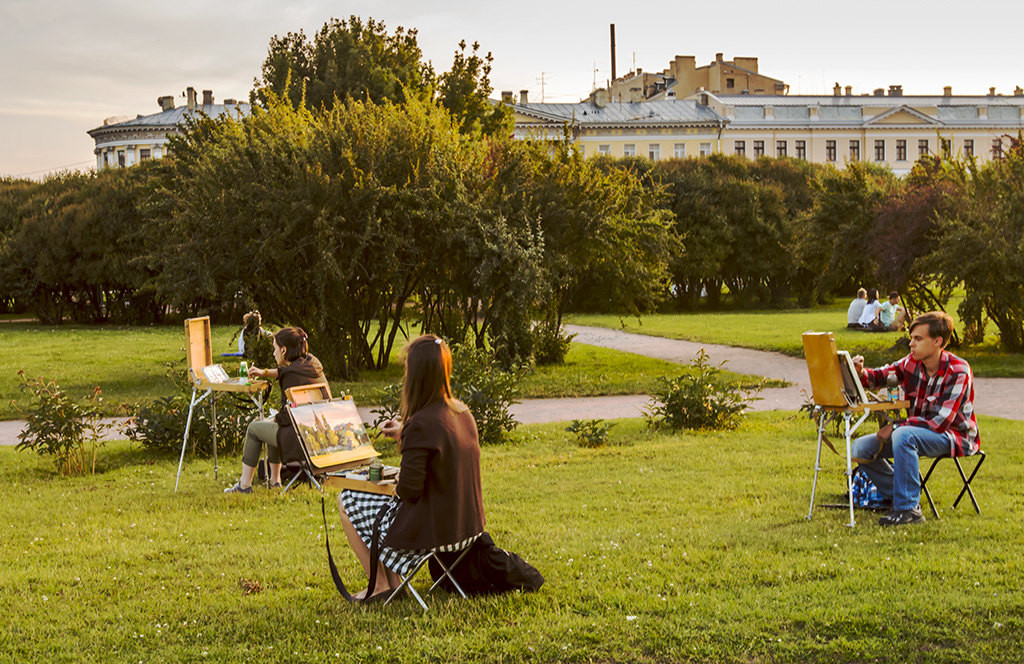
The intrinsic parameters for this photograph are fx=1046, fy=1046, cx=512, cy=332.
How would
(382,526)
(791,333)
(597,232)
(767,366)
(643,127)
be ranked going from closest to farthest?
(382,526) < (597,232) < (767,366) < (791,333) < (643,127)

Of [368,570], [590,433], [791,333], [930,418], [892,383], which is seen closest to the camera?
[368,570]

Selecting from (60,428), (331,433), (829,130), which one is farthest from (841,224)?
(829,130)

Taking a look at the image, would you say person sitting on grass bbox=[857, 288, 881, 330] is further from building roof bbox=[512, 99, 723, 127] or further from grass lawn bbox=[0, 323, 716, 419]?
building roof bbox=[512, 99, 723, 127]

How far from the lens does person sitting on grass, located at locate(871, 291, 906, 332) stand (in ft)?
99.0

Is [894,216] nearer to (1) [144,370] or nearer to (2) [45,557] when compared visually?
(1) [144,370]

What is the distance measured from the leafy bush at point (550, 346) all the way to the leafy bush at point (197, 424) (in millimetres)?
12090

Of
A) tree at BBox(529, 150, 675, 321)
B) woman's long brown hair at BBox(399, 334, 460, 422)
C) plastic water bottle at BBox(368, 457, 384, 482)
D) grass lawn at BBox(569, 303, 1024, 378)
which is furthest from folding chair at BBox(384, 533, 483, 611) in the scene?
grass lawn at BBox(569, 303, 1024, 378)

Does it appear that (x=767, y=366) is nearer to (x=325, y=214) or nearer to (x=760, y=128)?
(x=325, y=214)

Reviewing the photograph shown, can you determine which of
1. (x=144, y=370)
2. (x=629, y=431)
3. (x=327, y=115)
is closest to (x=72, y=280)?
(x=144, y=370)

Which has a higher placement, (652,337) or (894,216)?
(894,216)

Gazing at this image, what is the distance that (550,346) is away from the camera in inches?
945

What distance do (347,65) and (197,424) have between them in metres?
21.8

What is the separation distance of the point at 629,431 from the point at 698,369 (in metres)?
1.34

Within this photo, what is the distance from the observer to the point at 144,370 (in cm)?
2405
